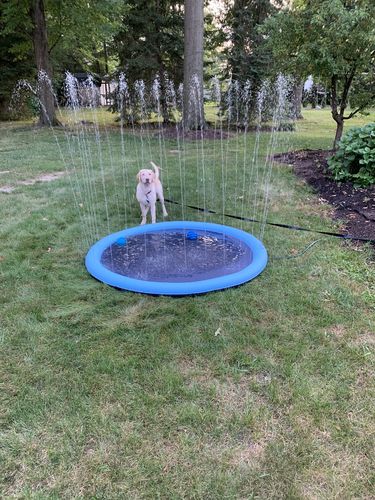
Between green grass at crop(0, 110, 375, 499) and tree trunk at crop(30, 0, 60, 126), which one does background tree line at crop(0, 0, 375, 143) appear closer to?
tree trunk at crop(30, 0, 60, 126)

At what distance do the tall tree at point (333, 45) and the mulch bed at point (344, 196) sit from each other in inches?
51.2

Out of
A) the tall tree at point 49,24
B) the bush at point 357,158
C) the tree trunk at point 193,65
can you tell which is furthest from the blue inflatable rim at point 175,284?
the tall tree at point 49,24

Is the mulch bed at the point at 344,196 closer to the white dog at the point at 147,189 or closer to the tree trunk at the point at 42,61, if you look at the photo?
the white dog at the point at 147,189

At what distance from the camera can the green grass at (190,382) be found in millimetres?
1715

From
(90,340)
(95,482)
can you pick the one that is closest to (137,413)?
(95,482)

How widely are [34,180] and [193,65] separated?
20.5 feet

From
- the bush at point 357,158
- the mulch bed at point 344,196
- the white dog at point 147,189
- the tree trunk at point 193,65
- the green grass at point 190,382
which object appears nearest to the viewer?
the green grass at point 190,382

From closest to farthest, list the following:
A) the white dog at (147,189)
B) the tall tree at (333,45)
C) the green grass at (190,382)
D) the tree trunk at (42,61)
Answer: the green grass at (190,382), the white dog at (147,189), the tall tree at (333,45), the tree trunk at (42,61)

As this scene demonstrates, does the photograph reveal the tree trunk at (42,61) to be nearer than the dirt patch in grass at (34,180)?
No

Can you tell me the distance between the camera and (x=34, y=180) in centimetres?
681

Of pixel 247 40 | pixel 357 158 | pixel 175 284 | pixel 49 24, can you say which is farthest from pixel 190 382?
pixel 49 24

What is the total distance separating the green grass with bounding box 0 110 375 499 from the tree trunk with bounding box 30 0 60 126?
36.8 feet

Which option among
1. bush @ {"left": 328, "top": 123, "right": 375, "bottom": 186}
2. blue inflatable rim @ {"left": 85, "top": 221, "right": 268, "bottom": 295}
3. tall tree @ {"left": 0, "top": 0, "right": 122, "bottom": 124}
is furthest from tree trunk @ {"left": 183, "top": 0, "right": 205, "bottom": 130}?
blue inflatable rim @ {"left": 85, "top": 221, "right": 268, "bottom": 295}

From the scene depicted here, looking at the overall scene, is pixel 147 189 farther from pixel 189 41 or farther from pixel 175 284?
pixel 189 41
